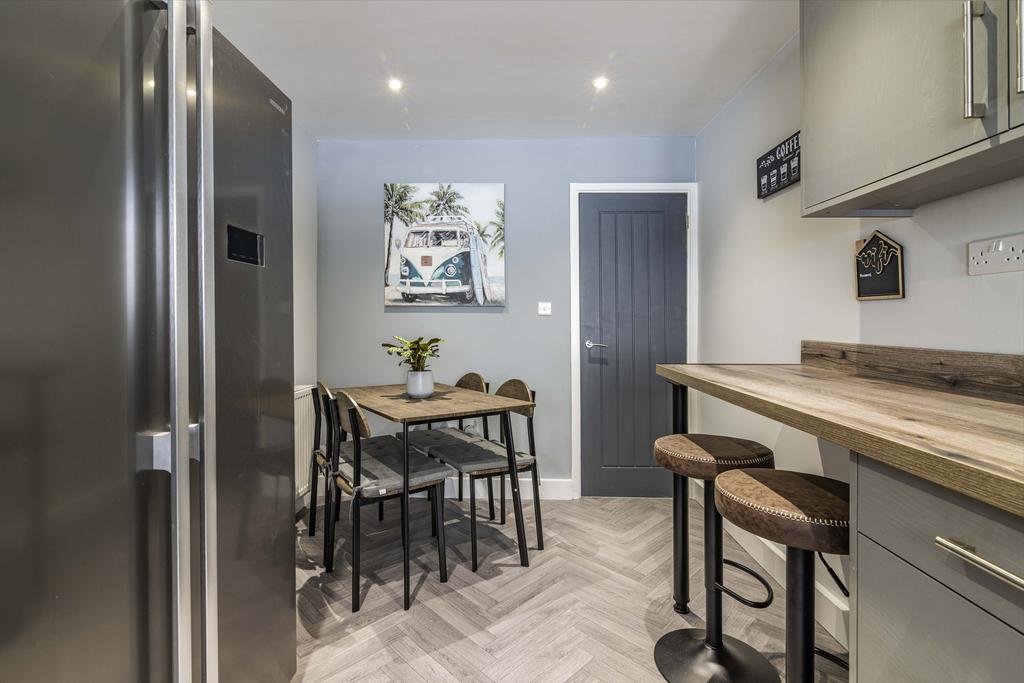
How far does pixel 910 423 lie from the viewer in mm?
857

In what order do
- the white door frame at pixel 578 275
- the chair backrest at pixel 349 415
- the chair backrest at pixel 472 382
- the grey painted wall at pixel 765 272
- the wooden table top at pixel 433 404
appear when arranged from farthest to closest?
the white door frame at pixel 578 275 → the chair backrest at pixel 472 382 → the wooden table top at pixel 433 404 → the chair backrest at pixel 349 415 → the grey painted wall at pixel 765 272

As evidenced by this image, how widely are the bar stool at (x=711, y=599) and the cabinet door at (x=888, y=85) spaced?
87 cm

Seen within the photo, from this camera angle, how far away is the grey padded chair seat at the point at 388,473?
2.05 metres

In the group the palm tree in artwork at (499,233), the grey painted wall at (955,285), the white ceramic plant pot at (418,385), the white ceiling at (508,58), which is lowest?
the white ceramic plant pot at (418,385)

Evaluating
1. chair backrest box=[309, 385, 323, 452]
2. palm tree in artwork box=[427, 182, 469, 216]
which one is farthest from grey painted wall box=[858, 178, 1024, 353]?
chair backrest box=[309, 385, 323, 452]

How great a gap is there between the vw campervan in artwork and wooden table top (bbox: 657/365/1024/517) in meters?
1.99

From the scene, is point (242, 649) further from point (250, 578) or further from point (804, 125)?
point (804, 125)

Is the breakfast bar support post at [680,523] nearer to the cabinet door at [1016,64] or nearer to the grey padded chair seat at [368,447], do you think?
the cabinet door at [1016,64]

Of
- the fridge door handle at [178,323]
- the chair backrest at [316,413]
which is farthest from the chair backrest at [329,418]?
the fridge door handle at [178,323]

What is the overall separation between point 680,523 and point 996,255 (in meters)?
1.26

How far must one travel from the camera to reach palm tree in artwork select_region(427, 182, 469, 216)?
3252 mm

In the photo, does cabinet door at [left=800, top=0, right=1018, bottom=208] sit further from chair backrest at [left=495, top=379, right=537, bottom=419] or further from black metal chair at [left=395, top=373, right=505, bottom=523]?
black metal chair at [left=395, top=373, right=505, bottom=523]

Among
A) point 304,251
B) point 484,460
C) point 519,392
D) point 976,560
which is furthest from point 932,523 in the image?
point 304,251

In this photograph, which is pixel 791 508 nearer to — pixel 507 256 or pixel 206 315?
pixel 206 315
